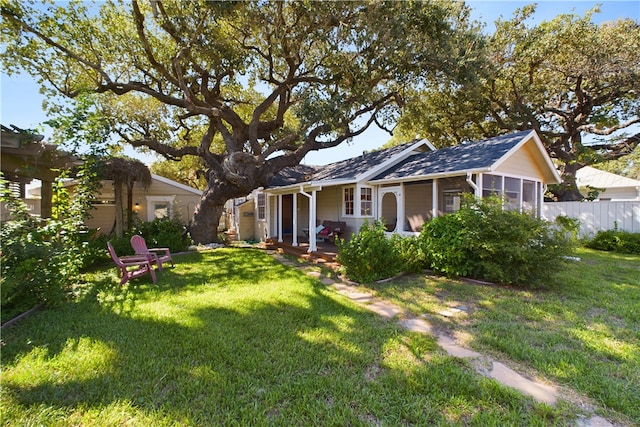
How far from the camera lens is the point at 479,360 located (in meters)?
3.38

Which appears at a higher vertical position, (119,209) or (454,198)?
(454,198)

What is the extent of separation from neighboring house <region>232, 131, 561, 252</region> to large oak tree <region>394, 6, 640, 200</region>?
310 cm

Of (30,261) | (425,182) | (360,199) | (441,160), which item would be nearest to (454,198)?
(425,182)

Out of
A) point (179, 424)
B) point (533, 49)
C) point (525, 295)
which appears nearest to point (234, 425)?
point (179, 424)

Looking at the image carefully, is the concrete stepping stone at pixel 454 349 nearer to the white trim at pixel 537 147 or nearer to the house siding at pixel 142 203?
the white trim at pixel 537 147

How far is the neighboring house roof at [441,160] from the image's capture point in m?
8.88

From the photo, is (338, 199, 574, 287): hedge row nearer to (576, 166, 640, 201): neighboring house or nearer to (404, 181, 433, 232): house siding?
(404, 181, 433, 232): house siding

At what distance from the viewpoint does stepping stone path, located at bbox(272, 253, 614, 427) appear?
8.89 ft

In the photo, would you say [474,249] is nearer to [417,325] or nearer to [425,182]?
[417,325]

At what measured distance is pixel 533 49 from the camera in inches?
552

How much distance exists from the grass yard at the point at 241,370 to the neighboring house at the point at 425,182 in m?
5.17

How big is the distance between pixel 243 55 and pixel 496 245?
1186 centimetres

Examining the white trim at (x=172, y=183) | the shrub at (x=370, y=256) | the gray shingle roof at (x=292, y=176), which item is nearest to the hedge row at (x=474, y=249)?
the shrub at (x=370, y=256)

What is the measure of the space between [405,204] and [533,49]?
1061cm
